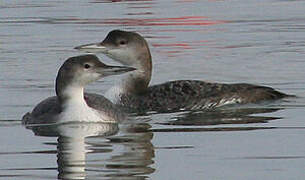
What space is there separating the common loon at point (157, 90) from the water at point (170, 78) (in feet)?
1.03

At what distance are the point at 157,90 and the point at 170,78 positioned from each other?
268 cm

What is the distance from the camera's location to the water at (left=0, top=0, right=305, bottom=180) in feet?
34.4

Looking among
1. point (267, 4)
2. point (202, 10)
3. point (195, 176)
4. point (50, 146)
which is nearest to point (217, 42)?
point (202, 10)

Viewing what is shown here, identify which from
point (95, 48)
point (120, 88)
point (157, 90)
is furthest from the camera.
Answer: point (120, 88)

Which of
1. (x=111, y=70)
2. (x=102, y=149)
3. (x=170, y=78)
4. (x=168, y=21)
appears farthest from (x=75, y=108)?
(x=168, y=21)

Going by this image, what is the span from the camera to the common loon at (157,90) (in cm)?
1505

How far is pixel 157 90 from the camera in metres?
15.3

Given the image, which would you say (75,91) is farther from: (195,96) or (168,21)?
(168,21)

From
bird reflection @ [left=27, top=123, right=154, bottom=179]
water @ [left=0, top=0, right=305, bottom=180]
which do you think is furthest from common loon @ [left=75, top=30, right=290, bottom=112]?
bird reflection @ [left=27, top=123, right=154, bottom=179]

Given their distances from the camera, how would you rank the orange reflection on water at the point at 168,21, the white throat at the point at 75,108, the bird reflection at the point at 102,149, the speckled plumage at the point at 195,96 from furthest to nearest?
1. the orange reflection on water at the point at 168,21
2. the speckled plumage at the point at 195,96
3. the white throat at the point at 75,108
4. the bird reflection at the point at 102,149

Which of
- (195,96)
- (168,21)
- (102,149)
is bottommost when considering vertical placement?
(168,21)

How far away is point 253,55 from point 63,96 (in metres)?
7.15

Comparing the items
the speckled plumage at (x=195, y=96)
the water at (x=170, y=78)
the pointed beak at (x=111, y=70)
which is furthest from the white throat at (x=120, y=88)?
the pointed beak at (x=111, y=70)

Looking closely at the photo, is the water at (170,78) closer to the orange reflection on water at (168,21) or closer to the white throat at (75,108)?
the orange reflection on water at (168,21)
